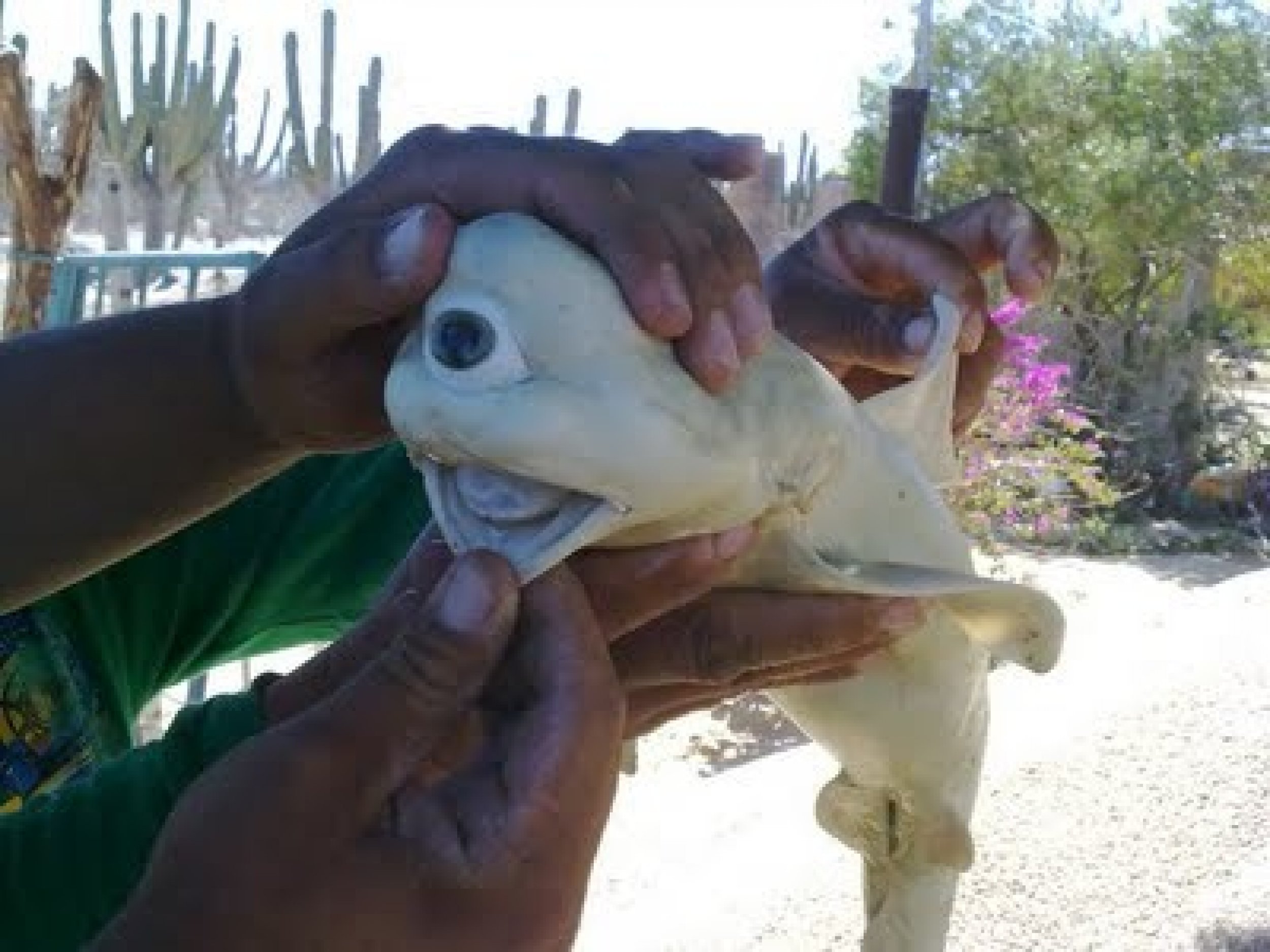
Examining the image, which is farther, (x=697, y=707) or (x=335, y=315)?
(x=697, y=707)

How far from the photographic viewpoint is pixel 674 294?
39.5 inches

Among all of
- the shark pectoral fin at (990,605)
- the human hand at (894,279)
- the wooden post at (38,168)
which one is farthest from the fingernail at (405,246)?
the wooden post at (38,168)

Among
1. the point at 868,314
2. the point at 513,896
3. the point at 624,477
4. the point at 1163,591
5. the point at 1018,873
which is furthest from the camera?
the point at 1163,591

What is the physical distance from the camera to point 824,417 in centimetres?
120

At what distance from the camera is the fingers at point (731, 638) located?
3.89 ft

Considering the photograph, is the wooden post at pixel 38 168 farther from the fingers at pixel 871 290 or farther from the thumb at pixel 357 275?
the thumb at pixel 357 275

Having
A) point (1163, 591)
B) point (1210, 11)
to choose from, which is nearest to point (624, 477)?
point (1163, 591)

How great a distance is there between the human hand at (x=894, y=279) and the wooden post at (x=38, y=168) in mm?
3017

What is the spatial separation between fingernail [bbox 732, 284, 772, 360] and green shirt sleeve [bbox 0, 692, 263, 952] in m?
0.51

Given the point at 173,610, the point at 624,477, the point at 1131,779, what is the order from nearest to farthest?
the point at 624,477
the point at 173,610
the point at 1131,779

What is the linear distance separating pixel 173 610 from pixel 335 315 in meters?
0.60

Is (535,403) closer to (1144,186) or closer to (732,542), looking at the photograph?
(732,542)

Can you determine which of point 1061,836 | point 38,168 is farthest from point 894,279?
point 38,168

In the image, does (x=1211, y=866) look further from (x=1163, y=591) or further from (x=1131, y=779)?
(x=1163, y=591)
